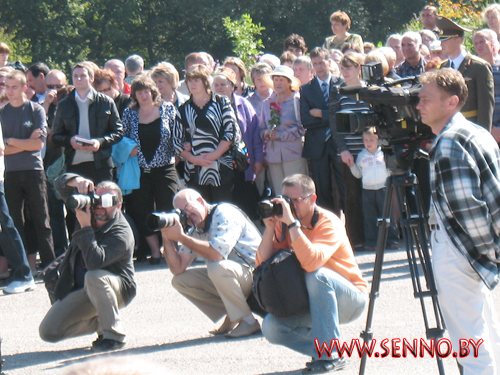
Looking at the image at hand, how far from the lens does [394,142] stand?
4.36 metres

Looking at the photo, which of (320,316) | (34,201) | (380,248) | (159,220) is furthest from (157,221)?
(34,201)

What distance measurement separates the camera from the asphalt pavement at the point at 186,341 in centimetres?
514

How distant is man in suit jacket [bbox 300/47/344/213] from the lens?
877cm

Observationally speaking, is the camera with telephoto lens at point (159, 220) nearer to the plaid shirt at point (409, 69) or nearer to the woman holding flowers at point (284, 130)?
the woman holding flowers at point (284, 130)

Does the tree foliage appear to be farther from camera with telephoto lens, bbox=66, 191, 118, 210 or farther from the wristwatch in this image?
the wristwatch

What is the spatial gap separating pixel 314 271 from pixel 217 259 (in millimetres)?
979

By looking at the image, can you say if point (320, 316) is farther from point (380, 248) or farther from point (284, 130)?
point (284, 130)

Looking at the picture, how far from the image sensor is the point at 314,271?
4.99 m

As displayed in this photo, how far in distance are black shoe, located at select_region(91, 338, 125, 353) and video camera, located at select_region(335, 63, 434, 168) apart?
7.97 ft

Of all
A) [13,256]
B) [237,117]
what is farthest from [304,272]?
[237,117]

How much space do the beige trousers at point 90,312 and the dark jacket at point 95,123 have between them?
2703mm

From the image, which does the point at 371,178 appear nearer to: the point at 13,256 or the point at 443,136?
the point at 13,256

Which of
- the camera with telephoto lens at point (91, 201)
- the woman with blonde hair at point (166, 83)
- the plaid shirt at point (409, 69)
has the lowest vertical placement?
the camera with telephoto lens at point (91, 201)


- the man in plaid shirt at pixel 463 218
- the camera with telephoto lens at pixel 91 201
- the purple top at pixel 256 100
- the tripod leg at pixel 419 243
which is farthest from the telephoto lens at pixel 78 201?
the purple top at pixel 256 100
